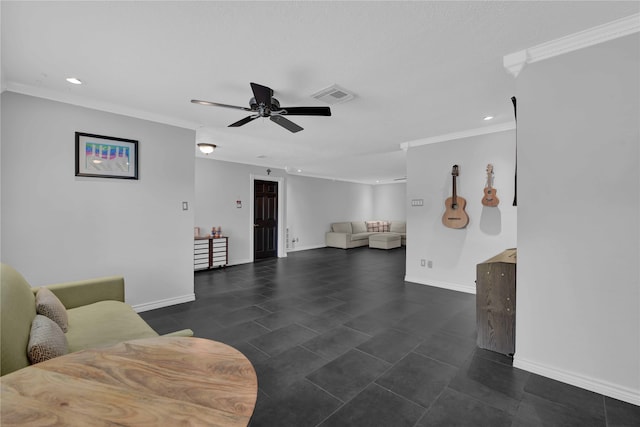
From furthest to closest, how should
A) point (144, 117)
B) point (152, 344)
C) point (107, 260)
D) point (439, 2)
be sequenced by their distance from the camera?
point (144, 117), point (107, 260), point (439, 2), point (152, 344)

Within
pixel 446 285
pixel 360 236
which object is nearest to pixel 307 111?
pixel 446 285

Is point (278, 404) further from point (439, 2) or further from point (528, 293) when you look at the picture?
point (439, 2)

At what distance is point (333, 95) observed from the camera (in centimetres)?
288

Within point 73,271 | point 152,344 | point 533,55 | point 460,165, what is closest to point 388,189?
point 460,165

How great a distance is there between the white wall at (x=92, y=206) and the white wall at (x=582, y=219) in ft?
12.7

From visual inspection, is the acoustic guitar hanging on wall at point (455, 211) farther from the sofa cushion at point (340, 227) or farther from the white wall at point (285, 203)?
the sofa cushion at point (340, 227)

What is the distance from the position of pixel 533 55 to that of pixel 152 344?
3.10m

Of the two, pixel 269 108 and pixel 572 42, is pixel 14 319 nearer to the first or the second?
pixel 269 108

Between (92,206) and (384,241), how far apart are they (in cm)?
→ 763

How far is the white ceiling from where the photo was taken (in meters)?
1.74

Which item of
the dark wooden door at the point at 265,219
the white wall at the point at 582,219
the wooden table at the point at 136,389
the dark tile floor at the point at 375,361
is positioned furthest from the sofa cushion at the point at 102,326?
the dark wooden door at the point at 265,219

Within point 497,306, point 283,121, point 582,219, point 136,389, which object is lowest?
point 497,306

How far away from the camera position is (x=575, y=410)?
1.76 m

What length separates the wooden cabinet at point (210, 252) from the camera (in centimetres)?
583
